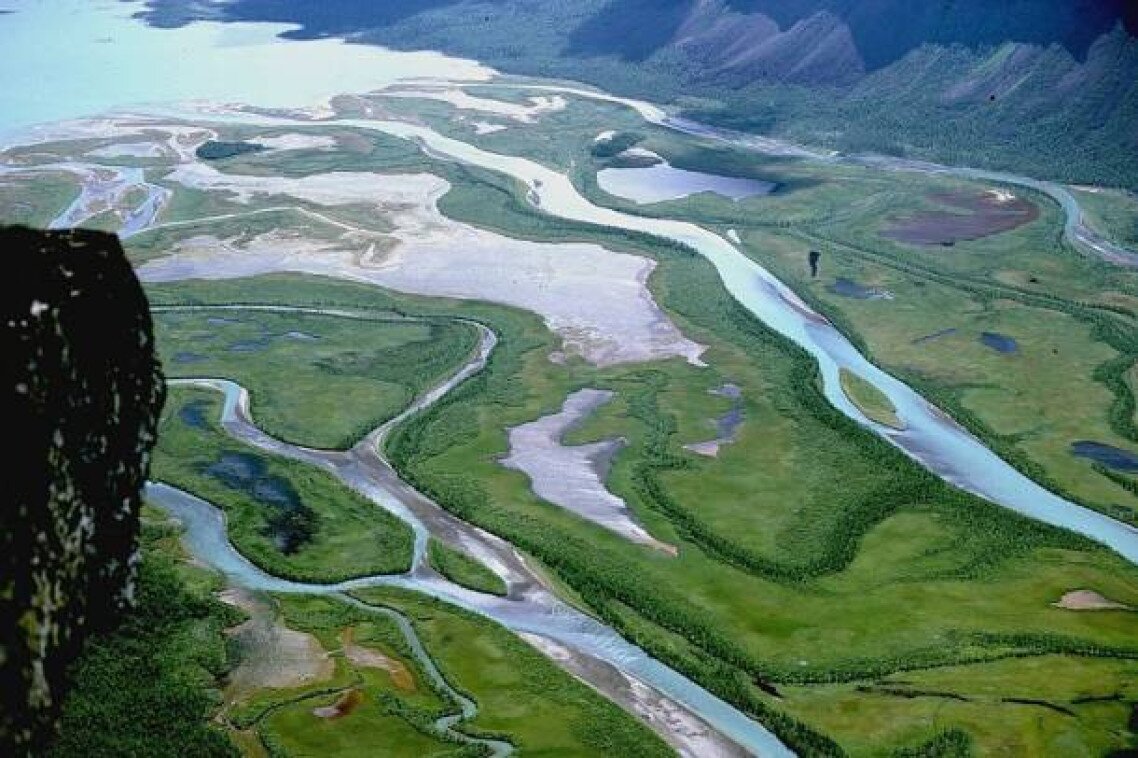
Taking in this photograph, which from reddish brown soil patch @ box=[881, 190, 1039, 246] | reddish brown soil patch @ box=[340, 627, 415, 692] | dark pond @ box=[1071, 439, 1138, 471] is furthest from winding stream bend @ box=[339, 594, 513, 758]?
reddish brown soil patch @ box=[881, 190, 1039, 246]

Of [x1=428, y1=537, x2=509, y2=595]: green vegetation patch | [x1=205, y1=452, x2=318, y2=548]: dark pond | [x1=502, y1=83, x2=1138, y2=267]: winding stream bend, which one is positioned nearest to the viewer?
[x1=428, y1=537, x2=509, y2=595]: green vegetation patch

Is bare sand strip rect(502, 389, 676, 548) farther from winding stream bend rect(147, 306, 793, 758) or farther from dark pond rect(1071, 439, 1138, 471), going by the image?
dark pond rect(1071, 439, 1138, 471)

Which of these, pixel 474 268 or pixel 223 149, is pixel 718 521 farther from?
pixel 223 149

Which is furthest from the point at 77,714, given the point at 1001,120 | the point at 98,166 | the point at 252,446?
the point at 1001,120

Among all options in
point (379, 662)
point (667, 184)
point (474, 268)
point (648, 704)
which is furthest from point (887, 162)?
point (379, 662)

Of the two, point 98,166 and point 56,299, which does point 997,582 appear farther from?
point 98,166
